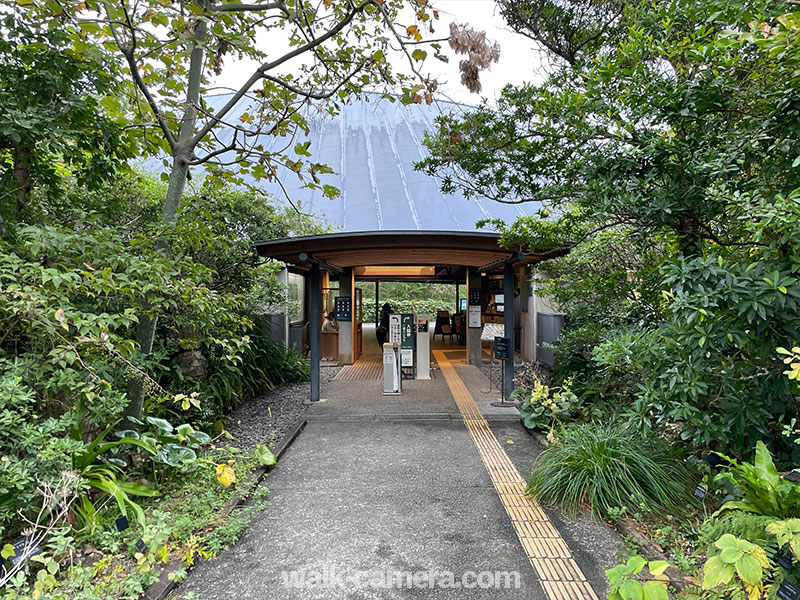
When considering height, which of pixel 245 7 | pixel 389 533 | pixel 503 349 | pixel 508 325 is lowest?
pixel 389 533

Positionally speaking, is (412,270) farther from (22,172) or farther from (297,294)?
(22,172)

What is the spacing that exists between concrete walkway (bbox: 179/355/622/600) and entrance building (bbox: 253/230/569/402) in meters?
2.25

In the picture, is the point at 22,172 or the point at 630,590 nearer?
the point at 630,590

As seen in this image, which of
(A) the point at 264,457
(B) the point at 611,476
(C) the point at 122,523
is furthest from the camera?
(A) the point at 264,457

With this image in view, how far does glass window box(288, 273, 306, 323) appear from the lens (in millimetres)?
10884

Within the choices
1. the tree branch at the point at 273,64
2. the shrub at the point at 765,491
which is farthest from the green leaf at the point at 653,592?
the tree branch at the point at 273,64

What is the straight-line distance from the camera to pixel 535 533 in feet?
8.97

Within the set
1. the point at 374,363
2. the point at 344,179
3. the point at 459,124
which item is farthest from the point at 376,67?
the point at 344,179

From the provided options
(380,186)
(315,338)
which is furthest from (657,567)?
(380,186)

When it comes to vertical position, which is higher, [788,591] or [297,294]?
[297,294]

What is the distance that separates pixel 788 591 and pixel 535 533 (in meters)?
1.30

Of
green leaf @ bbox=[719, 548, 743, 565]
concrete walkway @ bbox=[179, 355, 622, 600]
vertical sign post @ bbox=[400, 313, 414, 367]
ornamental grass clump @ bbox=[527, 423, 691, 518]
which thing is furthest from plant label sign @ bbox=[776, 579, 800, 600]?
vertical sign post @ bbox=[400, 313, 414, 367]

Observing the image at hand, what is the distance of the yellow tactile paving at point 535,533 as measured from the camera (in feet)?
7.27

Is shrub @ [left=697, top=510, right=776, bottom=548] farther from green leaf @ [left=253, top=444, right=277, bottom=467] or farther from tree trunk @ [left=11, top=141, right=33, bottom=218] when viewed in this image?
tree trunk @ [left=11, top=141, right=33, bottom=218]
